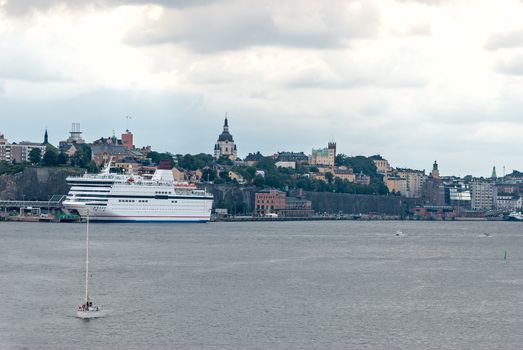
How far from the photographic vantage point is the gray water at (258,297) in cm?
4106

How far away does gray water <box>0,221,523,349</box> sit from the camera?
135 feet

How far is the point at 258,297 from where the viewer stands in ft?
169

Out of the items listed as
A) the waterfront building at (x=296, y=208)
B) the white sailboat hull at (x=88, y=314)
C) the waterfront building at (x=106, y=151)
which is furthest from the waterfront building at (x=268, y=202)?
the white sailboat hull at (x=88, y=314)

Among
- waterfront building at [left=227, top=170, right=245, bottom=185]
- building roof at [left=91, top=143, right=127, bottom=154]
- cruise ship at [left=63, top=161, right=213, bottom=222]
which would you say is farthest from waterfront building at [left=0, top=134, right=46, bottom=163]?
cruise ship at [left=63, top=161, right=213, bottom=222]

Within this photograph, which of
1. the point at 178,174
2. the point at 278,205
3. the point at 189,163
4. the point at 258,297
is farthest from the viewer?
the point at 189,163

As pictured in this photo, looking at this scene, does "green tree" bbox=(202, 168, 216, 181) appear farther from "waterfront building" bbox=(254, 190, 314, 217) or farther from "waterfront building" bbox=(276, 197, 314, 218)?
"waterfront building" bbox=(276, 197, 314, 218)

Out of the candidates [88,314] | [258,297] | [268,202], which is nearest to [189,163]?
[268,202]

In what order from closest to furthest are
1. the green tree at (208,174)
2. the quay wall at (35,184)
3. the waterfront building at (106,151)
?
the quay wall at (35,184) → the waterfront building at (106,151) → the green tree at (208,174)

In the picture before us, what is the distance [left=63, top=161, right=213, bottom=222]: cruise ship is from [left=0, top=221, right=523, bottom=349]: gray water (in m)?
34.8

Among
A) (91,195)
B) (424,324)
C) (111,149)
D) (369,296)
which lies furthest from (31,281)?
(111,149)

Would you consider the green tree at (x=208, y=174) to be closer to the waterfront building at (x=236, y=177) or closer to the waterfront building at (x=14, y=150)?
the waterfront building at (x=236, y=177)

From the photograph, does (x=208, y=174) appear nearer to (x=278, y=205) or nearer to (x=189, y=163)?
(x=189, y=163)

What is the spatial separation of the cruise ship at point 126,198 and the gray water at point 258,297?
34.8 m

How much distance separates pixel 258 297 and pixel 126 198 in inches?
2831
